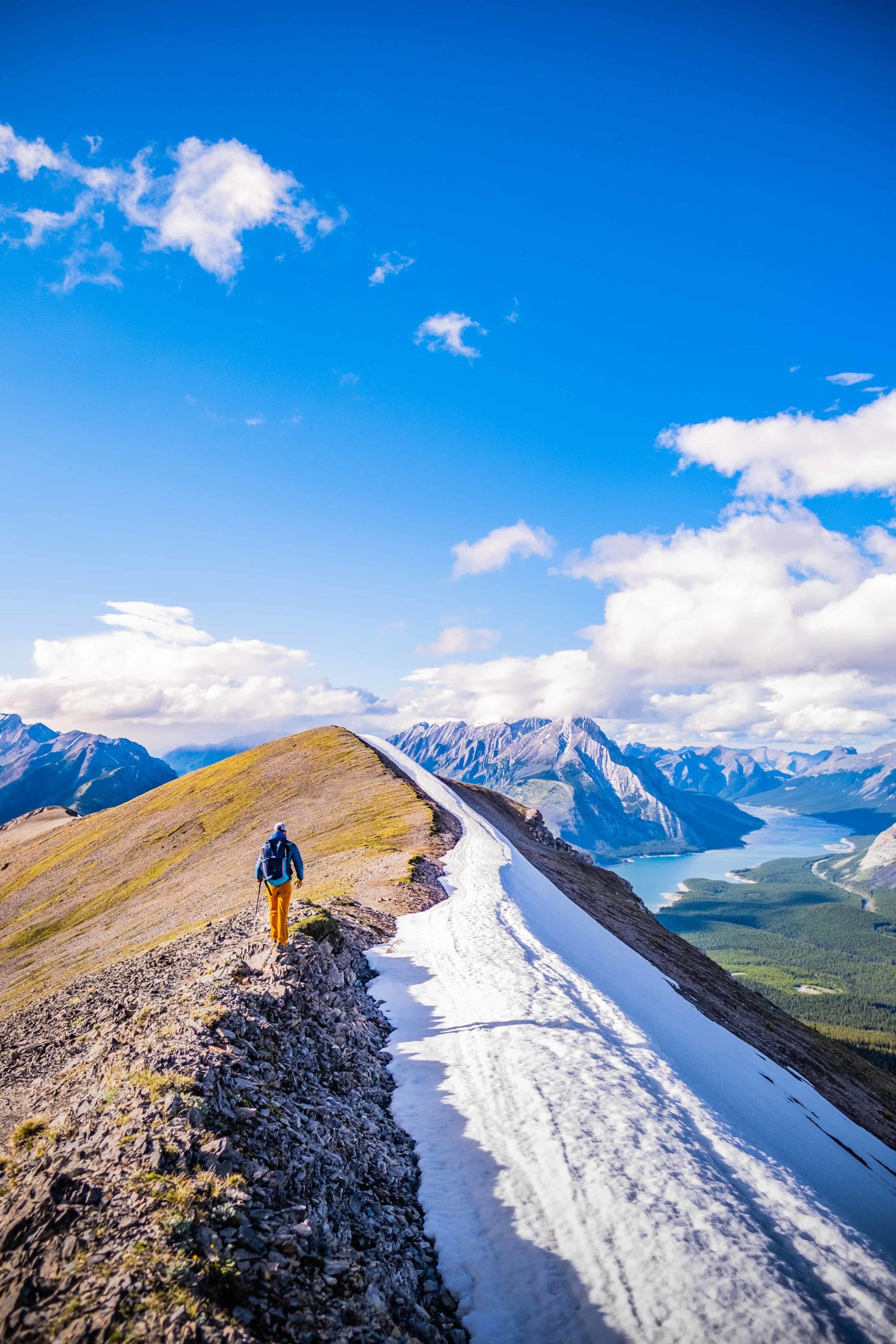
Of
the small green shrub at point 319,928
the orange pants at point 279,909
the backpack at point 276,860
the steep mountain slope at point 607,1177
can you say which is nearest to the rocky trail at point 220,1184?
the steep mountain slope at point 607,1177

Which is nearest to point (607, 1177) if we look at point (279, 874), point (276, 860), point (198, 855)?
point (279, 874)

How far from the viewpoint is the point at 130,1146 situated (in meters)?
6.68

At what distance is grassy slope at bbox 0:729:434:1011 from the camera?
109 ft

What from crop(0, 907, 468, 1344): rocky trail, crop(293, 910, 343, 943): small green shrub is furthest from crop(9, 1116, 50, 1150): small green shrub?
crop(293, 910, 343, 943): small green shrub

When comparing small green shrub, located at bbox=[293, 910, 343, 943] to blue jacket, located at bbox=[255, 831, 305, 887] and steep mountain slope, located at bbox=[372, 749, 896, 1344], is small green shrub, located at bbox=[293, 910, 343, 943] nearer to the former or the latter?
blue jacket, located at bbox=[255, 831, 305, 887]

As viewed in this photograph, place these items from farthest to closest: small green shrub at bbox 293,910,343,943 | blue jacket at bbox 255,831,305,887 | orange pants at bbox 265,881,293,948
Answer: blue jacket at bbox 255,831,305,887
small green shrub at bbox 293,910,343,943
orange pants at bbox 265,881,293,948

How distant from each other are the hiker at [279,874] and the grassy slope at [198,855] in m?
7.10

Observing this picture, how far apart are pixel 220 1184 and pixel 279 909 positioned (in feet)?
26.4

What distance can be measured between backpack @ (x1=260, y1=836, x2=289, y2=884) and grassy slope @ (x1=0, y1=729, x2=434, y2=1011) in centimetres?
721

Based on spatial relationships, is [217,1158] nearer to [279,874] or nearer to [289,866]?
[279,874]

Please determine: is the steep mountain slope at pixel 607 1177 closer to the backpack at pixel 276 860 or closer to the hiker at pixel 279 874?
the hiker at pixel 279 874

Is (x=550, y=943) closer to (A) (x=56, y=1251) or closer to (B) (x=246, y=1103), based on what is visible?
(B) (x=246, y=1103)

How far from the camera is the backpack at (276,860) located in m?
14.7

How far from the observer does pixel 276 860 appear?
49.0 ft
